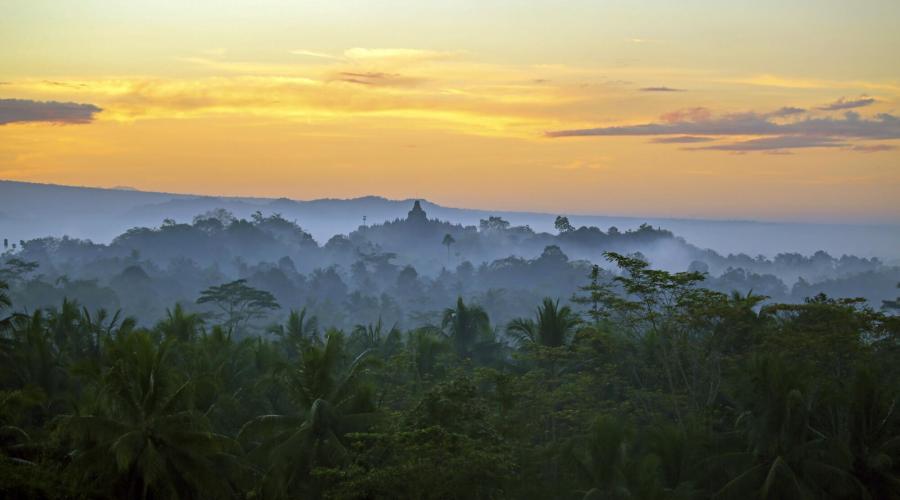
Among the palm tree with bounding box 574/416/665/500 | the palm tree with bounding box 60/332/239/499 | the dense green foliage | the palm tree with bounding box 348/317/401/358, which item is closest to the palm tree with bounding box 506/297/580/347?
the dense green foliage

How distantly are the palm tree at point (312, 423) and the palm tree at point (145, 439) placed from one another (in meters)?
1.52

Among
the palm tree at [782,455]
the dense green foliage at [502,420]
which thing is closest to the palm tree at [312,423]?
the dense green foliage at [502,420]

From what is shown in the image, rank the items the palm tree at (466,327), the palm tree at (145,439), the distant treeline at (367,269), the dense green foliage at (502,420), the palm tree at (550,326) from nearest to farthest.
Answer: the palm tree at (145,439) < the dense green foliage at (502,420) < the palm tree at (550,326) < the palm tree at (466,327) < the distant treeline at (367,269)

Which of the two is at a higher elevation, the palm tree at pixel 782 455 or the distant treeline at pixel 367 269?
the palm tree at pixel 782 455

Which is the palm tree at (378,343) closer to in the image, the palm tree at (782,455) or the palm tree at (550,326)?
the palm tree at (550,326)

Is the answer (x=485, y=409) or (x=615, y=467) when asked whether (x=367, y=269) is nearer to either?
(x=485, y=409)

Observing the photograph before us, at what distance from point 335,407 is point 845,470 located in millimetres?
13482

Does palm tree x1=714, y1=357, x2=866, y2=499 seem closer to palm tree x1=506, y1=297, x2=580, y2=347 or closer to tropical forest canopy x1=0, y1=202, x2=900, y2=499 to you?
tropical forest canopy x1=0, y1=202, x2=900, y2=499

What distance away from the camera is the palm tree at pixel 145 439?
20.5 m

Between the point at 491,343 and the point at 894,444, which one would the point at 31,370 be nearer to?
the point at 491,343

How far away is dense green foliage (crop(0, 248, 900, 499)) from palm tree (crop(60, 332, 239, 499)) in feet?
0.12

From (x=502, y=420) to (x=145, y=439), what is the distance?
9.72 meters

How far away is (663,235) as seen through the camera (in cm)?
18838

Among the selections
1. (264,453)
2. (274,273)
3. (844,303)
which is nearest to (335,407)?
(264,453)
